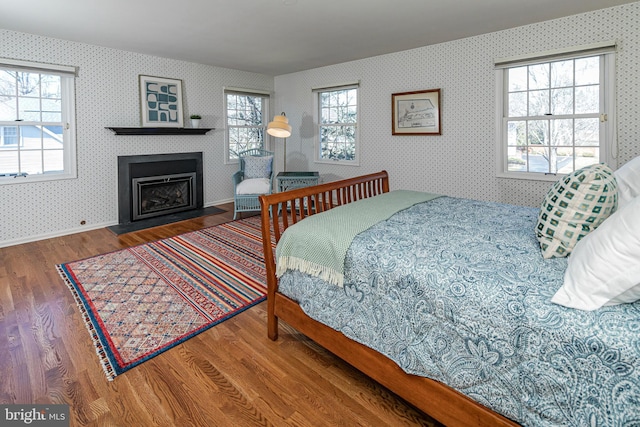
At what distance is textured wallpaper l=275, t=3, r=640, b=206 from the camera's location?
10.9ft

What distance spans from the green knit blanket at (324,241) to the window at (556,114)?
2.75 metres

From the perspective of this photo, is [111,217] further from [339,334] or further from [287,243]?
[339,334]

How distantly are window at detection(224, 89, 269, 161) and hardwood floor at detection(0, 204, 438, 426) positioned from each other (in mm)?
4246

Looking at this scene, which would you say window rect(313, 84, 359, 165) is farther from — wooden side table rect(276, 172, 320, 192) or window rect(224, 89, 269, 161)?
window rect(224, 89, 269, 161)

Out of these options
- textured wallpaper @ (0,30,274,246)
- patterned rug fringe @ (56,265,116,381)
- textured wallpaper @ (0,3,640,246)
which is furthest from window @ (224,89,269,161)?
patterned rug fringe @ (56,265,116,381)

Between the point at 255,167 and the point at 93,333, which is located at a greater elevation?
the point at 255,167

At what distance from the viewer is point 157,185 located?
5.11 meters

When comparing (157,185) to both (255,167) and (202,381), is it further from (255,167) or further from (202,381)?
(202,381)

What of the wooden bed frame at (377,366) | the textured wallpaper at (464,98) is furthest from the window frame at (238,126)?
the wooden bed frame at (377,366)

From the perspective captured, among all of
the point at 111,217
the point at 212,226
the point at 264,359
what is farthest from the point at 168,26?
the point at 264,359

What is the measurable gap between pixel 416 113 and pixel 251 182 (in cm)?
259

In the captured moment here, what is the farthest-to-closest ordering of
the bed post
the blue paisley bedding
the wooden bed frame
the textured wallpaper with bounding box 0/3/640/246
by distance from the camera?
the textured wallpaper with bounding box 0/3/640/246 < the bed post < the wooden bed frame < the blue paisley bedding

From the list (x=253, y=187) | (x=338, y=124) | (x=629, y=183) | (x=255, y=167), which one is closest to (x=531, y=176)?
(x=629, y=183)

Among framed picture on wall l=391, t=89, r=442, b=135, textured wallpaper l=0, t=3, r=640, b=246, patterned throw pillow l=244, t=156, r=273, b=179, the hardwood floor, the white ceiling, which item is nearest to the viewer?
the hardwood floor
